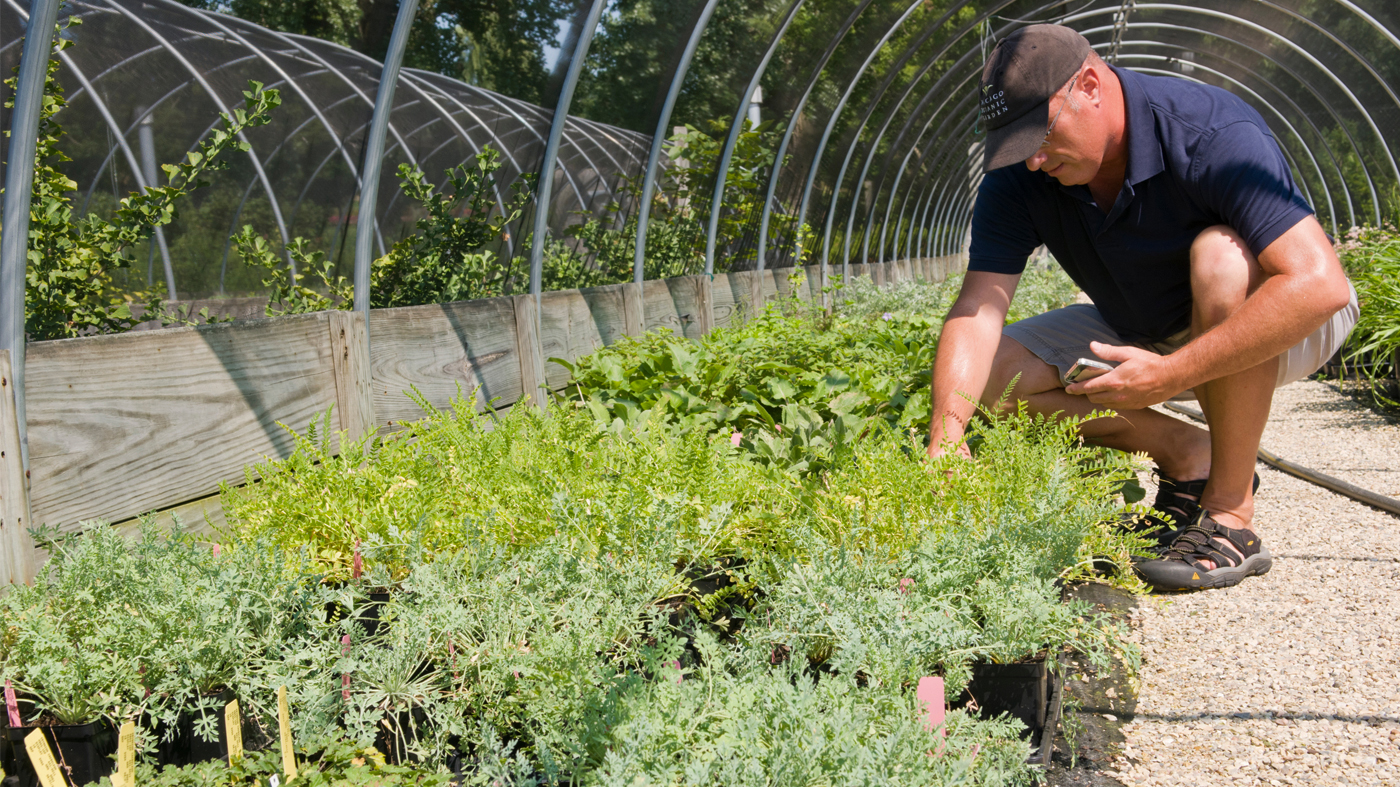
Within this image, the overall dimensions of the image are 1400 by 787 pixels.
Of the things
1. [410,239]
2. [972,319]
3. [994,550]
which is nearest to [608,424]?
[410,239]

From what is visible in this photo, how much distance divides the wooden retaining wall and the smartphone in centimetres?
185

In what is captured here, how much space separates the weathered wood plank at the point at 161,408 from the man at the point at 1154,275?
177cm

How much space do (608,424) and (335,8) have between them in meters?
1.70

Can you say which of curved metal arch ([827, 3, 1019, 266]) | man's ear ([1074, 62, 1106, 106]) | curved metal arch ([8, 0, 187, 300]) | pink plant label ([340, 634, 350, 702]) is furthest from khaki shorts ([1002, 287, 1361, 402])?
curved metal arch ([827, 3, 1019, 266])

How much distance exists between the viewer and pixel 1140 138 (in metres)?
2.49

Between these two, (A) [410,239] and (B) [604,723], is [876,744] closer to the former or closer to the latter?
(B) [604,723]

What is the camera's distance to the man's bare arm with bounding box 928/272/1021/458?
2559mm

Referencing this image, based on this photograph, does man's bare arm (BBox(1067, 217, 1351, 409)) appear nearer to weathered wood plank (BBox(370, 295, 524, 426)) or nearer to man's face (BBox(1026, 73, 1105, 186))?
man's face (BBox(1026, 73, 1105, 186))

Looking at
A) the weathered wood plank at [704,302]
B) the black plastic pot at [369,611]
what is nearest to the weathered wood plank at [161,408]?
the black plastic pot at [369,611]

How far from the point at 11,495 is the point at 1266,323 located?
2.76 m

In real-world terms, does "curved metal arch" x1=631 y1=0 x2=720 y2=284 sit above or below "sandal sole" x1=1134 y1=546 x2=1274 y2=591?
above

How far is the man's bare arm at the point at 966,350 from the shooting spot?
2.56 meters

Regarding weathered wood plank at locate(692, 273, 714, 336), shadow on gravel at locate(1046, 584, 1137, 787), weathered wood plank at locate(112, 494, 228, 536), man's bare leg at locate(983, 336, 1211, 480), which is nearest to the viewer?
shadow on gravel at locate(1046, 584, 1137, 787)

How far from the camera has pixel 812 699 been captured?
52.6 inches
